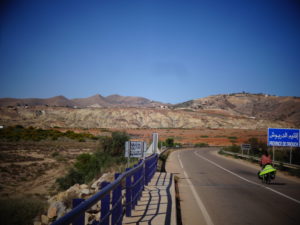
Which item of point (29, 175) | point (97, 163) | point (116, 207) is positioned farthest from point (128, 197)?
point (29, 175)

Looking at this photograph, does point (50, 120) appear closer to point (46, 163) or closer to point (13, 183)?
point (46, 163)

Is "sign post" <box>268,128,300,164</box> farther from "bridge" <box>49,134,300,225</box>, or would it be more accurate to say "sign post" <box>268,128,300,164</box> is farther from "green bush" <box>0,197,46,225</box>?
"green bush" <box>0,197,46,225</box>

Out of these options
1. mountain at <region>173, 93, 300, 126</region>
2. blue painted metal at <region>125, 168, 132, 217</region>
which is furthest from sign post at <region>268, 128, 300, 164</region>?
mountain at <region>173, 93, 300, 126</region>

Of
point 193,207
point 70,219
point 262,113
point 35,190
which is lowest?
point 35,190

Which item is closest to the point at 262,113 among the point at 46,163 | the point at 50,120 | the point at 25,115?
the point at 50,120

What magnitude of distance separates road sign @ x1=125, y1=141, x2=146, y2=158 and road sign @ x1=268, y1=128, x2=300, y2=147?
13.5 m

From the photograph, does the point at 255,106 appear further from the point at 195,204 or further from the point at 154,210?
the point at 154,210

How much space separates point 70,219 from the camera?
2770mm

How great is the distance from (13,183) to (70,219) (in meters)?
22.1

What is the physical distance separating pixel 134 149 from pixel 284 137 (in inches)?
573

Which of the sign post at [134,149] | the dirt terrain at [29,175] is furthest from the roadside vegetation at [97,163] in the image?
the sign post at [134,149]

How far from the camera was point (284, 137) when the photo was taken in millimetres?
21562

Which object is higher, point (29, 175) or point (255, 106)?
point (255, 106)

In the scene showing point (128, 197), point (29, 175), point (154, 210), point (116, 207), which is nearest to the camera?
point (116, 207)
